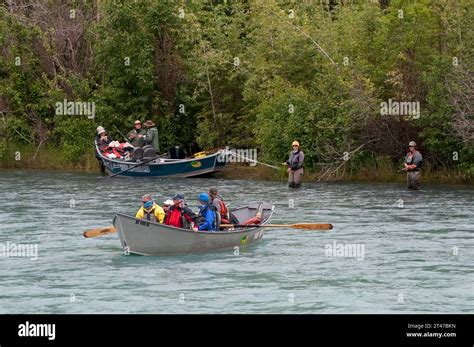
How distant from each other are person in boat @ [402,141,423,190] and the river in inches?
17.5

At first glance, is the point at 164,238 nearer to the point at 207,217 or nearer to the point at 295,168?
the point at 207,217

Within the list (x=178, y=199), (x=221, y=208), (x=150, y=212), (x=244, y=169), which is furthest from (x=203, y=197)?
(x=244, y=169)

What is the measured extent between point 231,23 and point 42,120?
A: 9.63 metres

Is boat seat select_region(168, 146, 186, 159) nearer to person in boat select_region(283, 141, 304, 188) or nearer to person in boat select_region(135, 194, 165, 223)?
person in boat select_region(283, 141, 304, 188)

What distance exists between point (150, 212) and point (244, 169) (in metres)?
20.9

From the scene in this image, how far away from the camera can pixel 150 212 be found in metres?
27.1

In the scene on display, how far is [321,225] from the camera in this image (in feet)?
96.5

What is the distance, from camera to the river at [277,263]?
2245cm

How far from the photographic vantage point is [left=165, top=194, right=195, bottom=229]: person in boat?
1061 inches

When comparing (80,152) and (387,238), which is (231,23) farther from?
(387,238)

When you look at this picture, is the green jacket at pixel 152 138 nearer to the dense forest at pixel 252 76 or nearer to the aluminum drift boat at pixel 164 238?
the dense forest at pixel 252 76

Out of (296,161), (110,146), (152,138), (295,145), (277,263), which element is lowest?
(277,263)

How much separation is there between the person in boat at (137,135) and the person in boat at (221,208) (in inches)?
720
